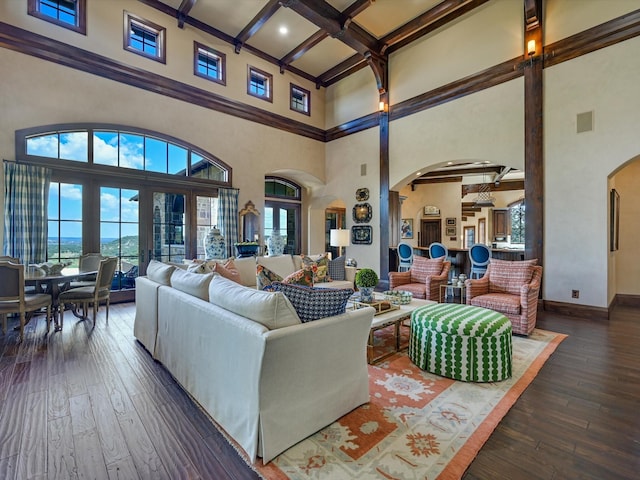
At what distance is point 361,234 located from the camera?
8.12 metres

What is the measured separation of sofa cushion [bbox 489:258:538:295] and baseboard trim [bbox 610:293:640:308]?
2725 mm

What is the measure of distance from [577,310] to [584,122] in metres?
3.00

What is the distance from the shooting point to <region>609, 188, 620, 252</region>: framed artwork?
4891 mm


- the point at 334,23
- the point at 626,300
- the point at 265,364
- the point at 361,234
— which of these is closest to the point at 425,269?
the point at 361,234

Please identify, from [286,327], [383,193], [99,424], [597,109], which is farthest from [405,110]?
[99,424]

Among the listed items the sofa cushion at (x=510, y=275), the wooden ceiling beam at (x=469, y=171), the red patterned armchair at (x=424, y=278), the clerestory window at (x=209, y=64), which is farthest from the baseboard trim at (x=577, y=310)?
the clerestory window at (x=209, y=64)

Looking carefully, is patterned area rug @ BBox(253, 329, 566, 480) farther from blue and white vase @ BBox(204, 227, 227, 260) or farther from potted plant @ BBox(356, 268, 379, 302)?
blue and white vase @ BBox(204, 227, 227, 260)

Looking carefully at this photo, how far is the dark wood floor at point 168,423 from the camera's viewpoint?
1678 mm

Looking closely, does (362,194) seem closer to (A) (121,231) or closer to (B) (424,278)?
(B) (424,278)

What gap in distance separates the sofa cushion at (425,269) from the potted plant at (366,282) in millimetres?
2053

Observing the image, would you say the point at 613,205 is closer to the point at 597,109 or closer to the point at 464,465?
the point at 597,109

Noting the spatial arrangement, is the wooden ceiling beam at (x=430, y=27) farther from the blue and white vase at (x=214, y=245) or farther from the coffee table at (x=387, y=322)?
the coffee table at (x=387, y=322)

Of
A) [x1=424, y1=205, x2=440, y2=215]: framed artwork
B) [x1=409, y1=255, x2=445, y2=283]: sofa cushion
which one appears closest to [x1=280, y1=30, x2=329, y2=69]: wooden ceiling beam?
[x1=409, y1=255, x2=445, y2=283]: sofa cushion

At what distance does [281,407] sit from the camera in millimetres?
1770
